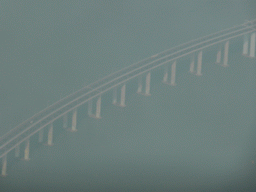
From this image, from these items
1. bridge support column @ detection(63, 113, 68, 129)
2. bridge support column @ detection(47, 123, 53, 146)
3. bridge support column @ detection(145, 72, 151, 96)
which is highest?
bridge support column @ detection(145, 72, 151, 96)

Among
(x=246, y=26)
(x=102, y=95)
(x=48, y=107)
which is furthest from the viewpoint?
(x=246, y=26)

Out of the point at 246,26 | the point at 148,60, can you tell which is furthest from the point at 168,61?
the point at 246,26

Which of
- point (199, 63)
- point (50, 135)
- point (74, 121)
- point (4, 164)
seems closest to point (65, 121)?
point (74, 121)

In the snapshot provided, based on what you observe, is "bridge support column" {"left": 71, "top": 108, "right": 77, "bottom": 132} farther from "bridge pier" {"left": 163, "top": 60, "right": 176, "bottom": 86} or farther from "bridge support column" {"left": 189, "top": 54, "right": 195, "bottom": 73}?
"bridge support column" {"left": 189, "top": 54, "right": 195, "bottom": 73}

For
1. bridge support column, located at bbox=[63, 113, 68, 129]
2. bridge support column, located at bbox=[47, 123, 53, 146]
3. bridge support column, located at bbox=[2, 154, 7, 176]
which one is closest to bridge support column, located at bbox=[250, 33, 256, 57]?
bridge support column, located at bbox=[63, 113, 68, 129]

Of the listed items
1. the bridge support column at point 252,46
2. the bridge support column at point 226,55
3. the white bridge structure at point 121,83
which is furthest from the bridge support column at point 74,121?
the bridge support column at point 252,46

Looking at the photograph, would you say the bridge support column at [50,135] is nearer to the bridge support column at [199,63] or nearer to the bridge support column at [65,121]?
the bridge support column at [65,121]

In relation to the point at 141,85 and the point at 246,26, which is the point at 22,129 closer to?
the point at 141,85
